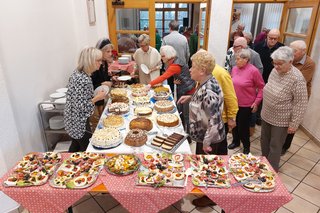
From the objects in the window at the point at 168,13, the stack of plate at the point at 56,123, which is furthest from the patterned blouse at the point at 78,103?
the window at the point at 168,13

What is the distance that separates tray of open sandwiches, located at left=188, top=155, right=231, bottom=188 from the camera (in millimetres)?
1443

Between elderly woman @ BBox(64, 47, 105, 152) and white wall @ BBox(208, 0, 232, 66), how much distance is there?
263cm

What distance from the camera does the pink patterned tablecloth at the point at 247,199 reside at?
4.51 feet

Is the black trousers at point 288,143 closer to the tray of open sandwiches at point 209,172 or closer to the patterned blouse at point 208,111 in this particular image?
the patterned blouse at point 208,111

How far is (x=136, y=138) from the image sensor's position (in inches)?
72.8

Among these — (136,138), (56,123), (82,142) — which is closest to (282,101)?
(136,138)

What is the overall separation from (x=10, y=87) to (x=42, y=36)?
86cm

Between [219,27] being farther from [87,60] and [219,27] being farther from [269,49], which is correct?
[87,60]

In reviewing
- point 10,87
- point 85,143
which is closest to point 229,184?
point 85,143

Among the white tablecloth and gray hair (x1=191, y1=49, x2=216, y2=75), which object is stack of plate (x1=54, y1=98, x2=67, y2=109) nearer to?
the white tablecloth

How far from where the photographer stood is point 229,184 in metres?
1.44

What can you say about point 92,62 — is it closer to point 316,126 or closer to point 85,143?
point 85,143

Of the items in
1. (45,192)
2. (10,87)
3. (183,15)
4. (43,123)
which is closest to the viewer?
(45,192)

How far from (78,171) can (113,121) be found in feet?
2.30
